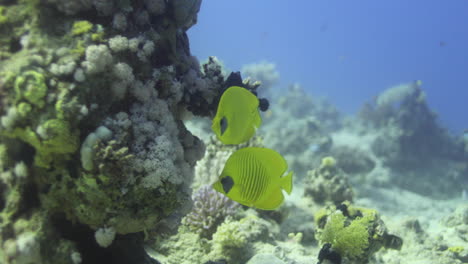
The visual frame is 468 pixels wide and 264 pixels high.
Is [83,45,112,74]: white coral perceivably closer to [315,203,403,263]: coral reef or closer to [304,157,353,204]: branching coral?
[315,203,403,263]: coral reef

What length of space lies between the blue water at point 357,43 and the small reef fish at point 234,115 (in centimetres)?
7814

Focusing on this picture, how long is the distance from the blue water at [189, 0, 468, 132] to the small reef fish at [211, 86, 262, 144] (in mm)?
78139

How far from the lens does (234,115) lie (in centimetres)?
217

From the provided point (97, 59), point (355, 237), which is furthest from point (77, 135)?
point (355, 237)

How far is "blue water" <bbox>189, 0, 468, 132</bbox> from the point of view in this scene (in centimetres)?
9600

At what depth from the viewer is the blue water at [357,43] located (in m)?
96.0

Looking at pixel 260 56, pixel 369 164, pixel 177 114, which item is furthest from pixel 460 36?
pixel 177 114

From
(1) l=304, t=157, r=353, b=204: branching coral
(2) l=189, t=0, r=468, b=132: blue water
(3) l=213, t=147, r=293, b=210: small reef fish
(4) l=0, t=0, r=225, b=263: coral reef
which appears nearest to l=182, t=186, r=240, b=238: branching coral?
(4) l=0, t=0, r=225, b=263: coral reef

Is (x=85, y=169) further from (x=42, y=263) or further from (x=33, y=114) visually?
(x=42, y=263)

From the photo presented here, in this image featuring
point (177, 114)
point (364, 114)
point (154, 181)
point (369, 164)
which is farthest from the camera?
point (364, 114)

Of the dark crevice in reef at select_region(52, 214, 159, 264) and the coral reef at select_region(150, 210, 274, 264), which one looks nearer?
the dark crevice in reef at select_region(52, 214, 159, 264)

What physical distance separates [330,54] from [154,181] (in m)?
149

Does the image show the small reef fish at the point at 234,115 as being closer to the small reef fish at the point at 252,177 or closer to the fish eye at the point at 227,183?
the small reef fish at the point at 252,177

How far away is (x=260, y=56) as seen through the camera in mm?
121875
